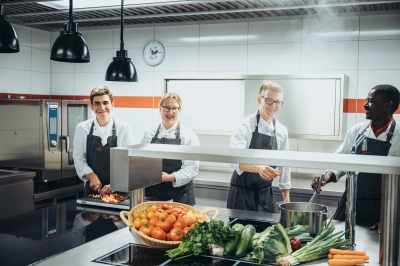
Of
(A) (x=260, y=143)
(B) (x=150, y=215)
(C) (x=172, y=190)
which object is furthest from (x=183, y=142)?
(B) (x=150, y=215)

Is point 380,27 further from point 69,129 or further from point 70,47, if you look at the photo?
point 69,129

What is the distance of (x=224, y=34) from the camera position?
5461 millimetres

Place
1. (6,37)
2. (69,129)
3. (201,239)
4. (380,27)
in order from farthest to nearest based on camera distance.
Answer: (69,129) → (380,27) → (6,37) → (201,239)

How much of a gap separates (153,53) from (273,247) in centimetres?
433

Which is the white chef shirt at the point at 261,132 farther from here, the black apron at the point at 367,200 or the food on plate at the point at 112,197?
the food on plate at the point at 112,197

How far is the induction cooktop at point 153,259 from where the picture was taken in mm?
1951

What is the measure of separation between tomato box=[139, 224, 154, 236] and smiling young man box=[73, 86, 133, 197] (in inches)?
66.3

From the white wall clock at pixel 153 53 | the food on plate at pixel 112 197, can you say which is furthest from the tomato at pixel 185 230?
the white wall clock at pixel 153 53

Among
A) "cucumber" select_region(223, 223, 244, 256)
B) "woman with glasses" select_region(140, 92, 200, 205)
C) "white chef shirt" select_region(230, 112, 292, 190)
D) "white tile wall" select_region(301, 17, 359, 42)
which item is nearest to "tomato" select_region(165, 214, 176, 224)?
"cucumber" select_region(223, 223, 244, 256)

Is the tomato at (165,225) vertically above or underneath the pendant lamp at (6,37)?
underneath

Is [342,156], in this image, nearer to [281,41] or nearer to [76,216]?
[76,216]

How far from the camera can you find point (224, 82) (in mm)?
5137

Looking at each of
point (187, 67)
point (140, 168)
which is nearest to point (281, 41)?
point (187, 67)

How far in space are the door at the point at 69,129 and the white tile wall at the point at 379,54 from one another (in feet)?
11.3
